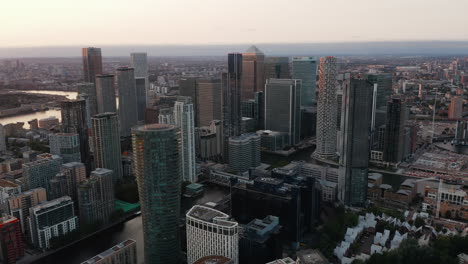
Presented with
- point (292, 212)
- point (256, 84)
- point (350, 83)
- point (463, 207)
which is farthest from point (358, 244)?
point (256, 84)

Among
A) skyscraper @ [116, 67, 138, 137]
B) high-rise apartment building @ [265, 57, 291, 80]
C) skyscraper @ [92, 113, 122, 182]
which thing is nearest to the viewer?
skyscraper @ [92, 113, 122, 182]

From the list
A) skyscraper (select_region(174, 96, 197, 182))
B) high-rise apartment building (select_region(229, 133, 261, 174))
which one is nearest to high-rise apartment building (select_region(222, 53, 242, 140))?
high-rise apartment building (select_region(229, 133, 261, 174))

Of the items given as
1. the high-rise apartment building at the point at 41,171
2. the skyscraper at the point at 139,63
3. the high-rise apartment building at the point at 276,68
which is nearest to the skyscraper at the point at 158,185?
the high-rise apartment building at the point at 41,171

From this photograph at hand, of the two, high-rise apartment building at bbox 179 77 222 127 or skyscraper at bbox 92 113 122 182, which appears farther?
high-rise apartment building at bbox 179 77 222 127

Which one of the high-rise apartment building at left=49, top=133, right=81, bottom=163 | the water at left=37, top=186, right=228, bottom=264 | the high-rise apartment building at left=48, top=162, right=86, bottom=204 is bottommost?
the water at left=37, top=186, right=228, bottom=264

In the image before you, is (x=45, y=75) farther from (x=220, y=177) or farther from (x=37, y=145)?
(x=220, y=177)

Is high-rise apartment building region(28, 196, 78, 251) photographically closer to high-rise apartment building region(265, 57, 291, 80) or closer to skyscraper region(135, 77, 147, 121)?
skyscraper region(135, 77, 147, 121)

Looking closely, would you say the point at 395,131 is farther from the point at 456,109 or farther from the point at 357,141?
the point at 456,109

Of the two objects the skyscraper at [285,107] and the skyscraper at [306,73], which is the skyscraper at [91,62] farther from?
the skyscraper at [306,73]
